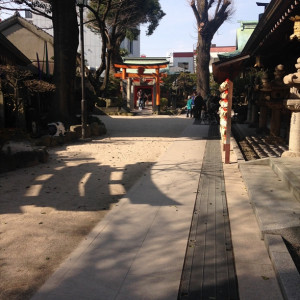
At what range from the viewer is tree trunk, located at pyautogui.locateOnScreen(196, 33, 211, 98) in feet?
90.0

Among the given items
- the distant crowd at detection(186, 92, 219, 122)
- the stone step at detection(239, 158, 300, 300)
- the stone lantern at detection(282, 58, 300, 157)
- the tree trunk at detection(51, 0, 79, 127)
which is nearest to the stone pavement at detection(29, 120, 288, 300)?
the stone step at detection(239, 158, 300, 300)

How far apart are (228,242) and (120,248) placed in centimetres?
119

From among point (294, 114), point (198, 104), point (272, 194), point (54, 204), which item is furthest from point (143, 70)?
point (272, 194)

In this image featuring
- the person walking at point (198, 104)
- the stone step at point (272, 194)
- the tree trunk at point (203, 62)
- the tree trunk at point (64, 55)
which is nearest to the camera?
the stone step at point (272, 194)

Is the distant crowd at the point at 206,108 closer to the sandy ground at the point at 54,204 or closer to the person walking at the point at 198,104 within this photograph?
the person walking at the point at 198,104

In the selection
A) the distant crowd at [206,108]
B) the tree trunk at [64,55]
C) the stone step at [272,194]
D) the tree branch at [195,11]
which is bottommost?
the stone step at [272,194]

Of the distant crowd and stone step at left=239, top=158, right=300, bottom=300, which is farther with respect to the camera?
the distant crowd

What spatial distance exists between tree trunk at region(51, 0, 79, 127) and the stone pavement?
27.2 ft

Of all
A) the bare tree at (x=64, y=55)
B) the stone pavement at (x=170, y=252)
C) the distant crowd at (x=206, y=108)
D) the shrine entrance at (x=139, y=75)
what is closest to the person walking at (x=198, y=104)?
the distant crowd at (x=206, y=108)

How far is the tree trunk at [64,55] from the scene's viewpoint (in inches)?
515

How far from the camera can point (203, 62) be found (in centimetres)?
2800

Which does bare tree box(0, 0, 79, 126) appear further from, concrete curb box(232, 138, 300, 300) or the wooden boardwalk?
concrete curb box(232, 138, 300, 300)

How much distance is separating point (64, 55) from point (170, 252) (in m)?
11.3

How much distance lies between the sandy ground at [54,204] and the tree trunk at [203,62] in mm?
18980
